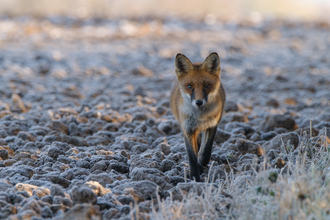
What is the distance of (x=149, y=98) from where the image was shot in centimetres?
825

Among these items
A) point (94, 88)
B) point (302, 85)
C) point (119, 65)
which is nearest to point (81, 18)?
point (119, 65)

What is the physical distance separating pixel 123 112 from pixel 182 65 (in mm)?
2255

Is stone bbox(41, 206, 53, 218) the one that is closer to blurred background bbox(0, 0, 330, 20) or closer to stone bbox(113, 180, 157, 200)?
stone bbox(113, 180, 157, 200)

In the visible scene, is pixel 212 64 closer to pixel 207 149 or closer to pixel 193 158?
pixel 207 149

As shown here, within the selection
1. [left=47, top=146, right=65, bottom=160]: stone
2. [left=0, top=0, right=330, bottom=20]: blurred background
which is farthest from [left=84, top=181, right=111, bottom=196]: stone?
[left=0, top=0, right=330, bottom=20]: blurred background

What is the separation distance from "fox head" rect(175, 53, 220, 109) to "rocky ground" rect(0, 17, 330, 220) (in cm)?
84

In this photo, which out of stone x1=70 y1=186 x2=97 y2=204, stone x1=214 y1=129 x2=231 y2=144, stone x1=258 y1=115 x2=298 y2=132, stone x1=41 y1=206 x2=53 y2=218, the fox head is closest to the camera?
stone x1=41 y1=206 x2=53 y2=218

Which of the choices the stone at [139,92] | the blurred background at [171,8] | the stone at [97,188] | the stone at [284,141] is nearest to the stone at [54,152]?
the stone at [97,188]

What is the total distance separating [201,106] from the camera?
4867 millimetres

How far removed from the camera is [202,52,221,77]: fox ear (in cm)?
512

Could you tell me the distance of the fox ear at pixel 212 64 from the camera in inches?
202

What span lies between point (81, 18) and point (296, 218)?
1683 centimetres

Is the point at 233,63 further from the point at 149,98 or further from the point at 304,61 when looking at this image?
the point at 149,98

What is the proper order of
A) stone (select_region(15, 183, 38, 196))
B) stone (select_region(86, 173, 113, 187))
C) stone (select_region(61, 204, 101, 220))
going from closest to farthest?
stone (select_region(61, 204, 101, 220)), stone (select_region(15, 183, 38, 196)), stone (select_region(86, 173, 113, 187))
